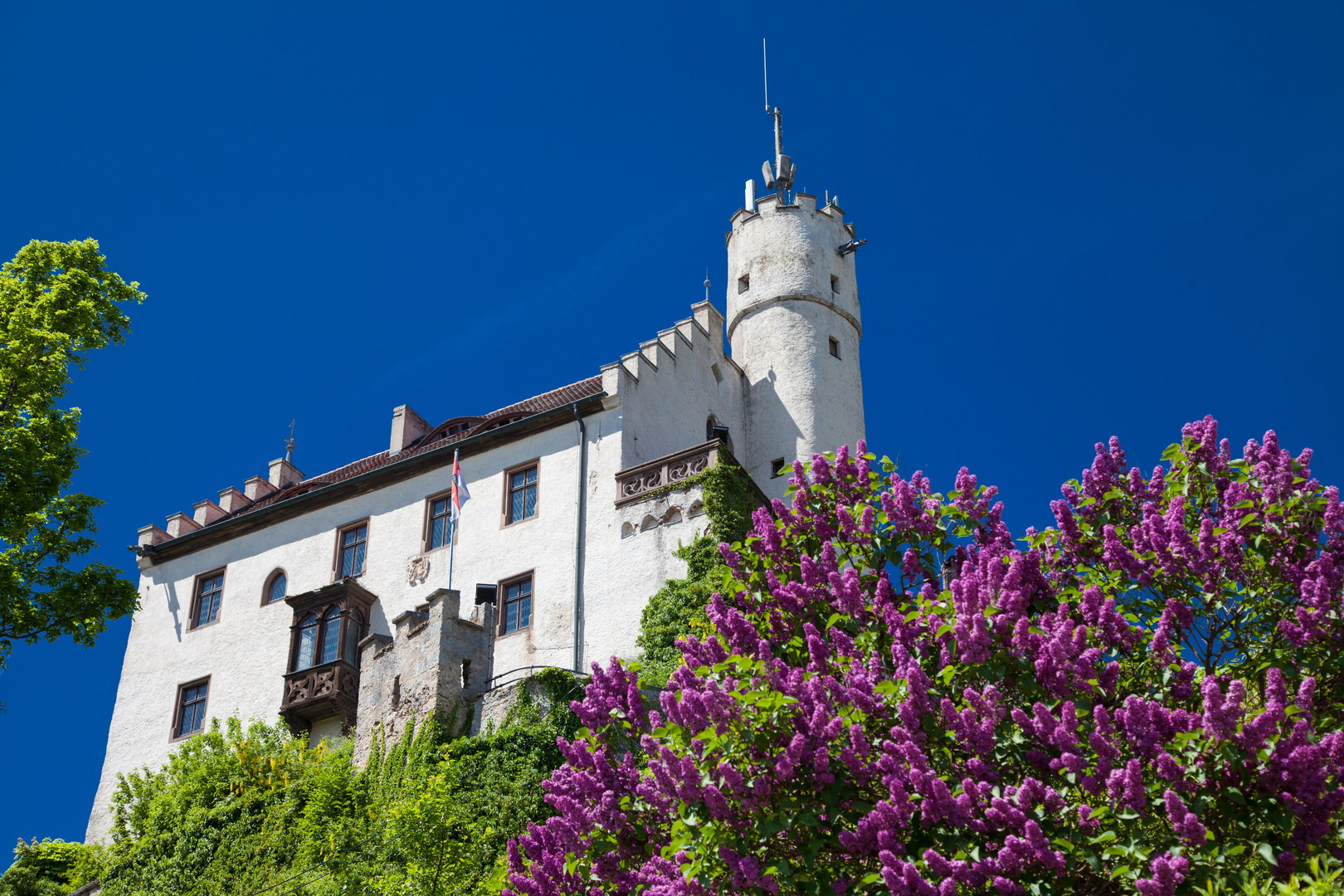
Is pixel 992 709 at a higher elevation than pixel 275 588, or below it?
below

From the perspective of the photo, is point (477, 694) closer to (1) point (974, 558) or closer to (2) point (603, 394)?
(2) point (603, 394)

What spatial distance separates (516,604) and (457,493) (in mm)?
3101

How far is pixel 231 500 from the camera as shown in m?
38.3

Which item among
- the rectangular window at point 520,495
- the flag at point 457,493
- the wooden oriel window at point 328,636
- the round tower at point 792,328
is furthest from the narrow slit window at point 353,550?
the round tower at point 792,328

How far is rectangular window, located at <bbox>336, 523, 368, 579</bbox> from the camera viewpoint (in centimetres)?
3344

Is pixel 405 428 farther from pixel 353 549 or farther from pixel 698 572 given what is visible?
pixel 698 572

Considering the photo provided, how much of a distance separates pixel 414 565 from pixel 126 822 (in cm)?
838

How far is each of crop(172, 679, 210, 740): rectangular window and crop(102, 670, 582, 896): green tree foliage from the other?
347 cm

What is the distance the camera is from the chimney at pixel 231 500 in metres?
38.1

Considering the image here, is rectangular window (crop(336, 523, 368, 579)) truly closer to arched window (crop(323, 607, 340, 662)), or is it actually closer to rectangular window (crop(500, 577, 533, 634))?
arched window (crop(323, 607, 340, 662))

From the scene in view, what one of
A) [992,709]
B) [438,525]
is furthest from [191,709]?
[992,709]

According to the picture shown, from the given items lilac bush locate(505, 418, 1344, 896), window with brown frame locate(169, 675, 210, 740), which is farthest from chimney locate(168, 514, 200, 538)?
lilac bush locate(505, 418, 1344, 896)

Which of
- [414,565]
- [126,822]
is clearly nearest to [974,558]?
[414,565]

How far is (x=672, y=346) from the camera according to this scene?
34656 millimetres
